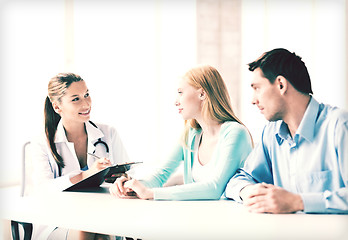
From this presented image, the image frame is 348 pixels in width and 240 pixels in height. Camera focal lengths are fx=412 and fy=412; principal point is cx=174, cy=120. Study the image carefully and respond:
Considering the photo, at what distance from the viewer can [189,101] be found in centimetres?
182

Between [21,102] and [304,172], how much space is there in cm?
297

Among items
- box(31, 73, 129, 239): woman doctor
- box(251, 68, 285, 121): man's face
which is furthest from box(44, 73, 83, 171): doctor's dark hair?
box(251, 68, 285, 121): man's face

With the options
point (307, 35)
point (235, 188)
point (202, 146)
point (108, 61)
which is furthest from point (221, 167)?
point (307, 35)

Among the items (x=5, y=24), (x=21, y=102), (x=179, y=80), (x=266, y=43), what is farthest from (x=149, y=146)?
(x=179, y=80)

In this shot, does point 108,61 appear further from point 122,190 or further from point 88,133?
point 122,190

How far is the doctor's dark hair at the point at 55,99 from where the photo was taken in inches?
84.8

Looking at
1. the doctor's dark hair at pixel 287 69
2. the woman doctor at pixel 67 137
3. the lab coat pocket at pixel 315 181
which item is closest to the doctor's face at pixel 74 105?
the woman doctor at pixel 67 137

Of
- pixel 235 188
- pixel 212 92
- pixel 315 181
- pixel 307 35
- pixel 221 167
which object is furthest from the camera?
pixel 307 35

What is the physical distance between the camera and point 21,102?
374cm

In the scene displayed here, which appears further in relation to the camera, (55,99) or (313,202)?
(55,99)

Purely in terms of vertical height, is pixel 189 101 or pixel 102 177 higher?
pixel 189 101

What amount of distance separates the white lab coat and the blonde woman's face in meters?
0.62

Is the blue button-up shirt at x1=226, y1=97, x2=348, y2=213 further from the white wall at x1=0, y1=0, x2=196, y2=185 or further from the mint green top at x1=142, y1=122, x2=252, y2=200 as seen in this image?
the white wall at x1=0, y1=0, x2=196, y2=185

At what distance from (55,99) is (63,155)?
30cm
